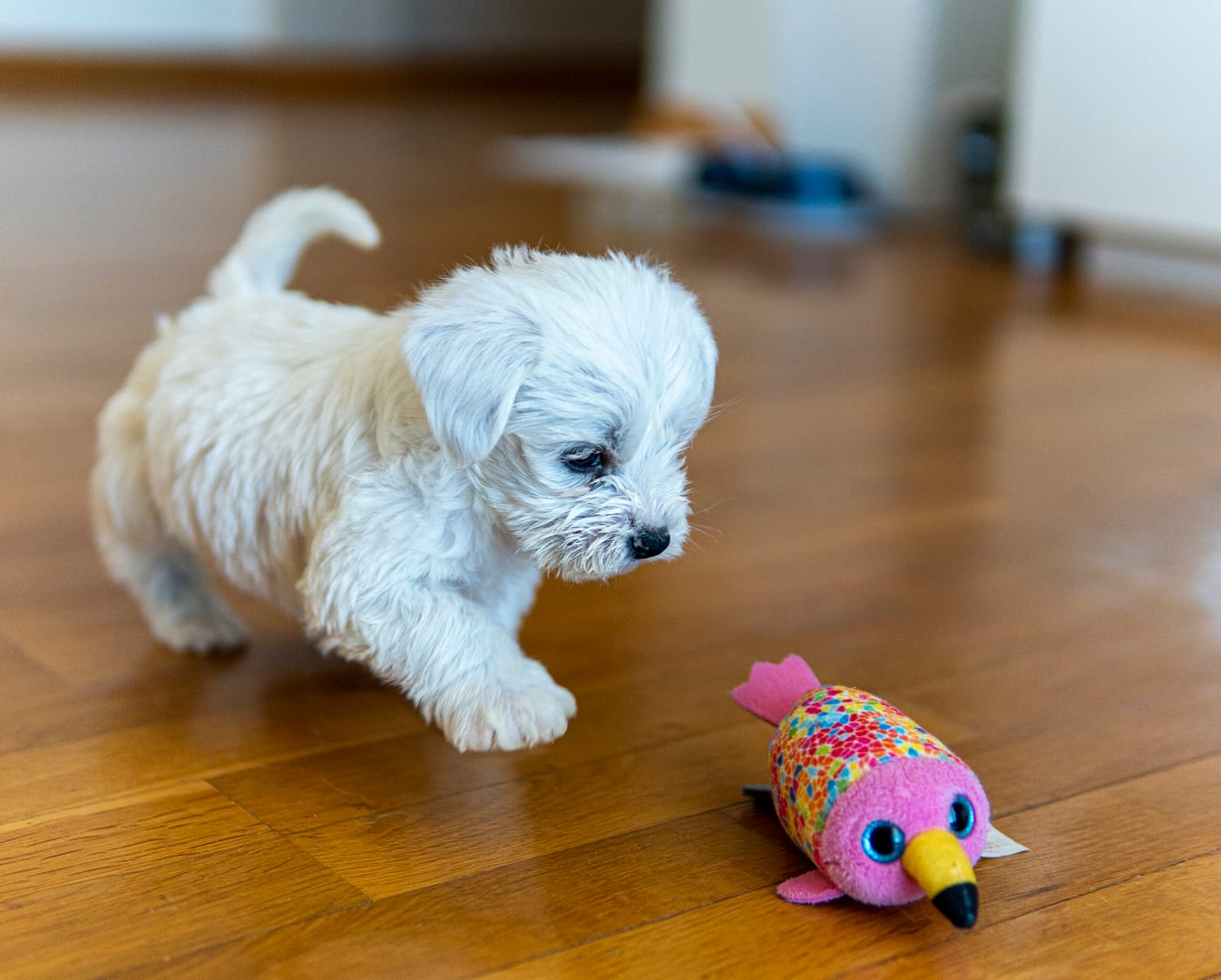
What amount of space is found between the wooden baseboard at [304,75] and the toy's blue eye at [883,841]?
6.69 metres

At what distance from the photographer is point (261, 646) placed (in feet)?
5.39

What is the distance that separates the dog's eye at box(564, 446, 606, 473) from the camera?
123 cm

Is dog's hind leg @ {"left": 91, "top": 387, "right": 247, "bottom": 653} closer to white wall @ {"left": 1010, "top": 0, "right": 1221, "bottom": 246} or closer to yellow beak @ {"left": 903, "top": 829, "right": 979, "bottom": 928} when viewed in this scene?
yellow beak @ {"left": 903, "top": 829, "right": 979, "bottom": 928}

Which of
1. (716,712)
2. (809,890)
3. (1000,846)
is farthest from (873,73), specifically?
(809,890)

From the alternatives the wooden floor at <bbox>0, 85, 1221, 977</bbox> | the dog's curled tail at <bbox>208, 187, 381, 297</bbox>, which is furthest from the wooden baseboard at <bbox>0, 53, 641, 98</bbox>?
the dog's curled tail at <bbox>208, 187, 381, 297</bbox>

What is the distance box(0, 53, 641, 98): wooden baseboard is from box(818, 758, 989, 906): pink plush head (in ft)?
21.9

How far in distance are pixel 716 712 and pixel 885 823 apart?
42 centimetres

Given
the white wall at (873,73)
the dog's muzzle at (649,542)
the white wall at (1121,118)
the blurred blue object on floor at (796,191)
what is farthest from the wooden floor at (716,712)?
the white wall at (873,73)

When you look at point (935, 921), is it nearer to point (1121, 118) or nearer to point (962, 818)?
point (962, 818)

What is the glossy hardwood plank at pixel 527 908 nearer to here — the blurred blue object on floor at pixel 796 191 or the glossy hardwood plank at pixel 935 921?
the glossy hardwood plank at pixel 935 921

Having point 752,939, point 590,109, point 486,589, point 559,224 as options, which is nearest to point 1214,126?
point 559,224

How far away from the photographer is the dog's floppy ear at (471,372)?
1.19 metres

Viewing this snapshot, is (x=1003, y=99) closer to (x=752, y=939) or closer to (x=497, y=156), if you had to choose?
(x=497, y=156)

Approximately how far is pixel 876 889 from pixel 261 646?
2.62 ft
